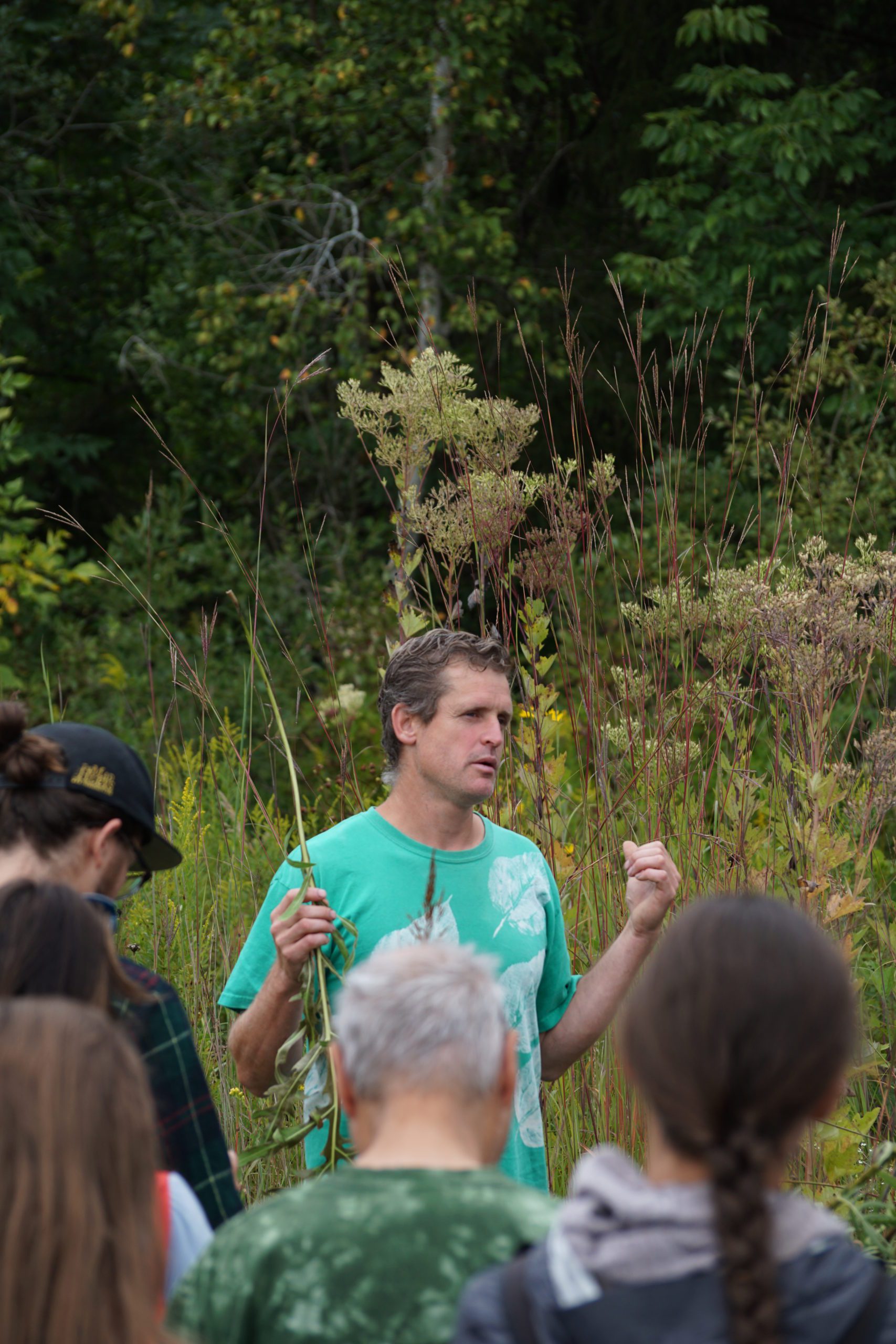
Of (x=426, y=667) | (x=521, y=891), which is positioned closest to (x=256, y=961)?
(x=521, y=891)

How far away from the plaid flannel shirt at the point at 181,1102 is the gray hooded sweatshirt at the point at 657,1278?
0.69 meters

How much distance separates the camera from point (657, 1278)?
1170mm

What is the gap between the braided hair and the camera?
3.72 feet

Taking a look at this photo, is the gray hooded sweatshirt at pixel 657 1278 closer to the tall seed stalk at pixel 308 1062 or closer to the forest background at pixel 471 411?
the tall seed stalk at pixel 308 1062

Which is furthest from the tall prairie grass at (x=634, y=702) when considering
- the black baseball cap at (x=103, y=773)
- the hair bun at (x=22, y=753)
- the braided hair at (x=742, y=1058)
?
the braided hair at (x=742, y=1058)

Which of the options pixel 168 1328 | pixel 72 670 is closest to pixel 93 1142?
pixel 168 1328

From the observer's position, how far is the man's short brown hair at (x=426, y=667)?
2.54 metres

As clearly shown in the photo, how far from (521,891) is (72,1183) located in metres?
1.38

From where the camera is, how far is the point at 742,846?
2.84 metres

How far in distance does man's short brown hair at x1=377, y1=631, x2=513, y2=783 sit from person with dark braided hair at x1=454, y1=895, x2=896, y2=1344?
1341mm

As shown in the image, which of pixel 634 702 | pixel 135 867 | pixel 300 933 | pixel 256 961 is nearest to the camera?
pixel 300 933

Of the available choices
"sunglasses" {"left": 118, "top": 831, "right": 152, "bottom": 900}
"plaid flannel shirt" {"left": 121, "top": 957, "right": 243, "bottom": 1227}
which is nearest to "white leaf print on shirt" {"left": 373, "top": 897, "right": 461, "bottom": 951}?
"sunglasses" {"left": 118, "top": 831, "right": 152, "bottom": 900}

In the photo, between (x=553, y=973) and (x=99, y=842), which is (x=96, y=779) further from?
(x=553, y=973)

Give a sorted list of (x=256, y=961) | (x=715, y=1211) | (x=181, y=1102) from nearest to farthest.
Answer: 1. (x=715, y=1211)
2. (x=181, y=1102)
3. (x=256, y=961)
